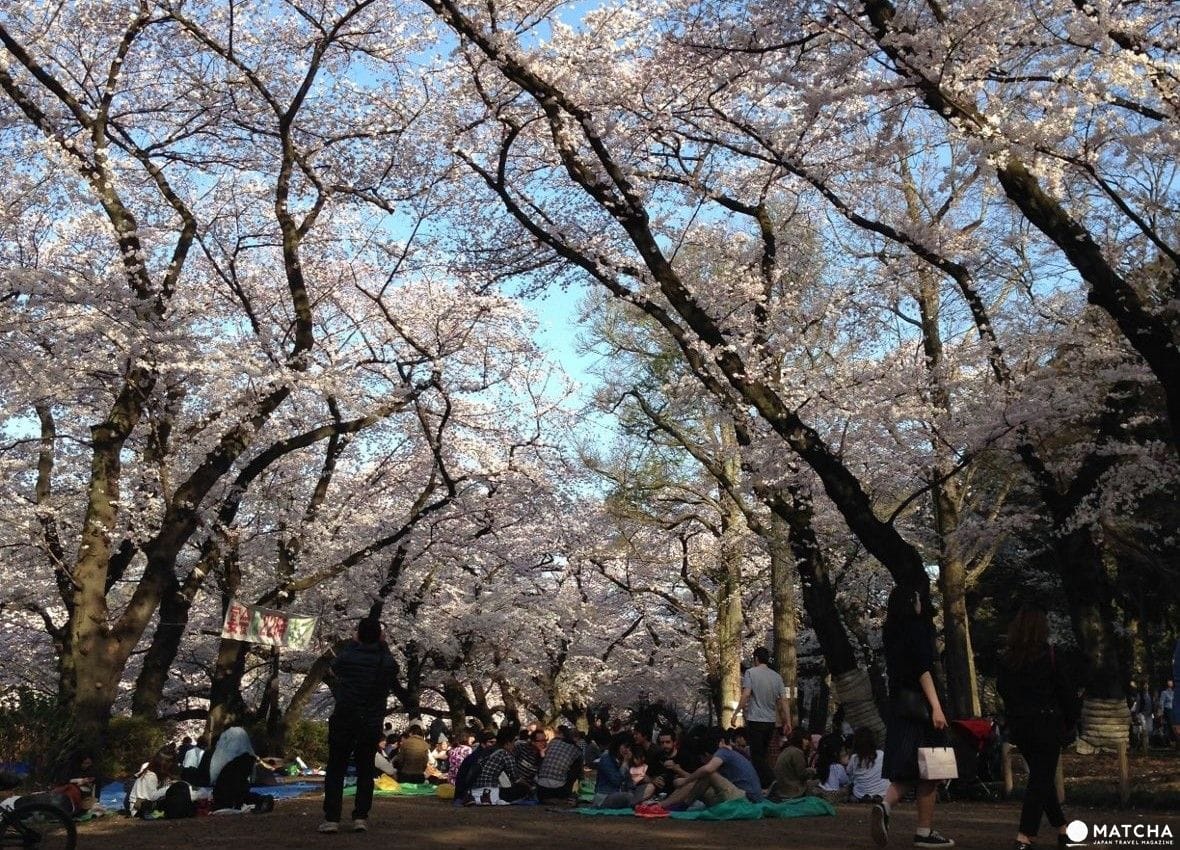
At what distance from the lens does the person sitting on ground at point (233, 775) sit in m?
11.0

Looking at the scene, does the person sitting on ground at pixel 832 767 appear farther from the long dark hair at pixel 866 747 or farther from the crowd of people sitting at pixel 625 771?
the long dark hair at pixel 866 747

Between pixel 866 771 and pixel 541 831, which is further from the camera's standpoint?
pixel 866 771

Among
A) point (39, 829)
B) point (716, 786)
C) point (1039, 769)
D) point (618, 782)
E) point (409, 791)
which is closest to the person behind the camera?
point (1039, 769)

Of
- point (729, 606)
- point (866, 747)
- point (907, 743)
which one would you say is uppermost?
point (729, 606)

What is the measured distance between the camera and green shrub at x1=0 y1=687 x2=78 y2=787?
13008mm

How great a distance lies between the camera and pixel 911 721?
690 cm

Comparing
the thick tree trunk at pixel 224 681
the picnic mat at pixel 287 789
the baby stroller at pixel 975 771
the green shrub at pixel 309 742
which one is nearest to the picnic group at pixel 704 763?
the picnic mat at pixel 287 789

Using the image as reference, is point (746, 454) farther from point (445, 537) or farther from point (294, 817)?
point (445, 537)

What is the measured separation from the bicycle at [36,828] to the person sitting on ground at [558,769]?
18.6 ft

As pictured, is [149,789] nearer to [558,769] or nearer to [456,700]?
[558,769]

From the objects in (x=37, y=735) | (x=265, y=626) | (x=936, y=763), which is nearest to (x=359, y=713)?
(x=936, y=763)

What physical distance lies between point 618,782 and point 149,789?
15.0 feet

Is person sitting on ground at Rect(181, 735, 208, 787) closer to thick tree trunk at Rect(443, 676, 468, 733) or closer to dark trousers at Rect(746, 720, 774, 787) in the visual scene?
dark trousers at Rect(746, 720, 774, 787)

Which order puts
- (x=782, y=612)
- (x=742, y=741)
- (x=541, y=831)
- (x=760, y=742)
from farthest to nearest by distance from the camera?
1. (x=782, y=612)
2. (x=742, y=741)
3. (x=760, y=742)
4. (x=541, y=831)
